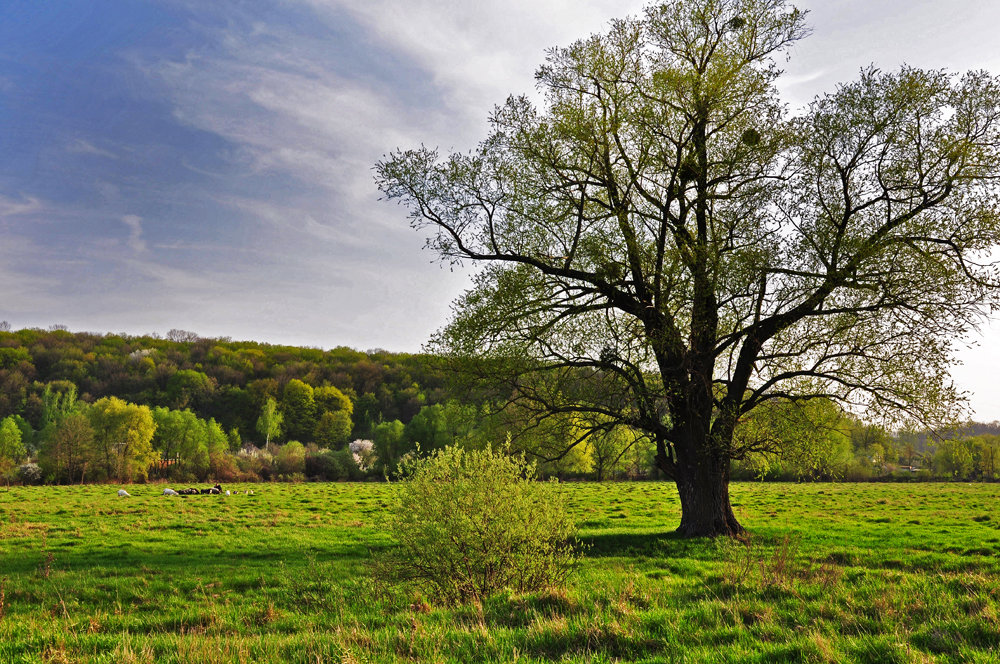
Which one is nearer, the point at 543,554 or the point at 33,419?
the point at 543,554

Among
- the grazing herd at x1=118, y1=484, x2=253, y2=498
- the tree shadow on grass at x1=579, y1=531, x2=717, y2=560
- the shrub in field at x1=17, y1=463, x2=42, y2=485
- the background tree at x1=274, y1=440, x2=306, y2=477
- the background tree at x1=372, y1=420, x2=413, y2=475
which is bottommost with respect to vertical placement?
the shrub in field at x1=17, y1=463, x2=42, y2=485

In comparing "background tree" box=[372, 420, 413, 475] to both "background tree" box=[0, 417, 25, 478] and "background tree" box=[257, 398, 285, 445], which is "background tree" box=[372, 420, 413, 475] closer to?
"background tree" box=[257, 398, 285, 445]

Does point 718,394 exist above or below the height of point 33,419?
above

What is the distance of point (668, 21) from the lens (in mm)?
17047

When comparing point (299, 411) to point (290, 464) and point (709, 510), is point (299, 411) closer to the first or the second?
point (290, 464)

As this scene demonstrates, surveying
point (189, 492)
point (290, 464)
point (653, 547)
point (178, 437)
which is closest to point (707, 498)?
point (653, 547)

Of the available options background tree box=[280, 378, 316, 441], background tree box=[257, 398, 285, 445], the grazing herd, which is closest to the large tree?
the grazing herd

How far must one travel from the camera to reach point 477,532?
9.04m

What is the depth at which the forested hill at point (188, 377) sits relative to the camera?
11400cm

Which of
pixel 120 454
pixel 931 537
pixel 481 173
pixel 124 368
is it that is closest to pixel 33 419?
pixel 124 368

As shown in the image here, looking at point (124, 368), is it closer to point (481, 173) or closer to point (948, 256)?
point (481, 173)

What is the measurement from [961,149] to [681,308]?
26.1 ft

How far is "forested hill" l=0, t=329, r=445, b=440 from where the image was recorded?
114 meters

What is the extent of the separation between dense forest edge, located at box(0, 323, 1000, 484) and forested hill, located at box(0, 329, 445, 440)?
349 mm
